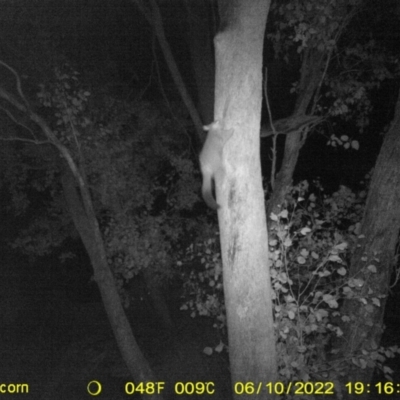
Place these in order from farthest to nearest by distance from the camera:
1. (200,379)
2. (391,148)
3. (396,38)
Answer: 1. (200,379)
2. (396,38)
3. (391,148)

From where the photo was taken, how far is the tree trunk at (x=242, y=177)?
4.35 metres

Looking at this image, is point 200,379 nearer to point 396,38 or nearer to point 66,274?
point 396,38

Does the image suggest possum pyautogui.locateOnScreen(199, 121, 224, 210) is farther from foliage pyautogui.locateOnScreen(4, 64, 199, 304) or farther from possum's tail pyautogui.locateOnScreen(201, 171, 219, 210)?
foliage pyautogui.locateOnScreen(4, 64, 199, 304)

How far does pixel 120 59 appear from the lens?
11383mm

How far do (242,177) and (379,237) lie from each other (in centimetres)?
316

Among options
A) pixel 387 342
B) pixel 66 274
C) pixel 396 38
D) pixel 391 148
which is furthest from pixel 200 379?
pixel 66 274

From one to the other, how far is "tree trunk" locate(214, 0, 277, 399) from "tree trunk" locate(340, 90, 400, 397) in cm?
245

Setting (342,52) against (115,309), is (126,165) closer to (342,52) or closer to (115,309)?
(115,309)

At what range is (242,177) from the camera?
4.36 meters

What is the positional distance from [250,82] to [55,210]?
9548mm
